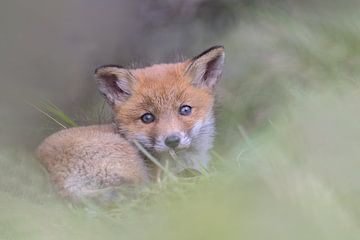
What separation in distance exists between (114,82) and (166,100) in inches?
15.2

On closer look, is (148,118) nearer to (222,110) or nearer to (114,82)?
(114,82)

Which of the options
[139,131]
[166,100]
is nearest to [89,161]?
[139,131]

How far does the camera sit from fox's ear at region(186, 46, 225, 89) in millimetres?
4754

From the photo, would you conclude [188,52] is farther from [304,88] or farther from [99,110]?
[304,88]

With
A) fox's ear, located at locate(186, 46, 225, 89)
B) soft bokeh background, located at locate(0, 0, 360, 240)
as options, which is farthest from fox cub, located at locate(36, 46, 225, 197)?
soft bokeh background, located at locate(0, 0, 360, 240)

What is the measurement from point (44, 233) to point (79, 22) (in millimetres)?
3669

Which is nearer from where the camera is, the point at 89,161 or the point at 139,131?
the point at 89,161

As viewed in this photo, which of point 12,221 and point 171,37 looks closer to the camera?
point 12,221

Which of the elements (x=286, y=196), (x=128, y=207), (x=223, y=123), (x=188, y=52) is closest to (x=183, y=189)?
(x=128, y=207)

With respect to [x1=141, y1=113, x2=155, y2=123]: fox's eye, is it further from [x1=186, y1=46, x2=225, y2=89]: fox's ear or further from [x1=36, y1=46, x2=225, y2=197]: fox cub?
[x1=186, y1=46, x2=225, y2=89]: fox's ear

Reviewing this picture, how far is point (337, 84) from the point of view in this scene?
382 centimetres

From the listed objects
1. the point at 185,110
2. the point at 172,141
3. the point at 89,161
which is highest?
the point at 185,110

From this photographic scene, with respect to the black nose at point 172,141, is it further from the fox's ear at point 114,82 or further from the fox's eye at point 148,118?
the fox's ear at point 114,82

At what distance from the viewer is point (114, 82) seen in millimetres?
4773
